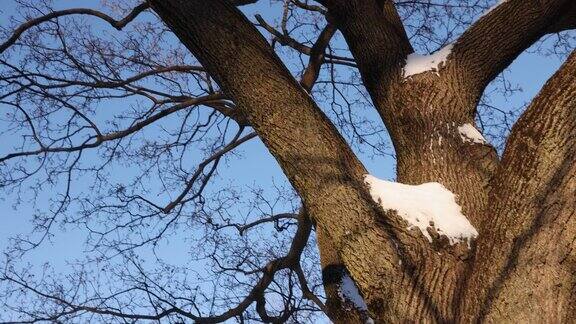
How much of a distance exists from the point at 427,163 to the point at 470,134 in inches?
10.9

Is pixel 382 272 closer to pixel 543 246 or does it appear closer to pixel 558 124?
pixel 543 246

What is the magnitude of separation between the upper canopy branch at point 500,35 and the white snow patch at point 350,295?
1.26 m

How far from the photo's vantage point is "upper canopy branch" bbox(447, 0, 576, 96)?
330 centimetres

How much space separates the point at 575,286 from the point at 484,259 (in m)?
0.32

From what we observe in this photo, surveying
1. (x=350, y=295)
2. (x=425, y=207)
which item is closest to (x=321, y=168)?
(x=425, y=207)

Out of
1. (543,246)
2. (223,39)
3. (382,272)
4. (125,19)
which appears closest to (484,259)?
(543,246)

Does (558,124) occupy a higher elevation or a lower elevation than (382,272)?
higher

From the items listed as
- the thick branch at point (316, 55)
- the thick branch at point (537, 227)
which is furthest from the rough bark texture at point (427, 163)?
the thick branch at point (316, 55)

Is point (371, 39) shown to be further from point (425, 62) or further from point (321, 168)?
point (321, 168)

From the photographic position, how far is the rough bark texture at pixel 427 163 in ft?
7.22

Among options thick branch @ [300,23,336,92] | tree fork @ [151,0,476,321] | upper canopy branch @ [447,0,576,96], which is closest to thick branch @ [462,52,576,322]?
tree fork @ [151,0,476,321]

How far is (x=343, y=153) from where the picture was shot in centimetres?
273

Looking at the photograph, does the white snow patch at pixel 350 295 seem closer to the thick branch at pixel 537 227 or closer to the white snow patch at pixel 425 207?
the white snow patch at pixel 425 207

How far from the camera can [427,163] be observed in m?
3.06
